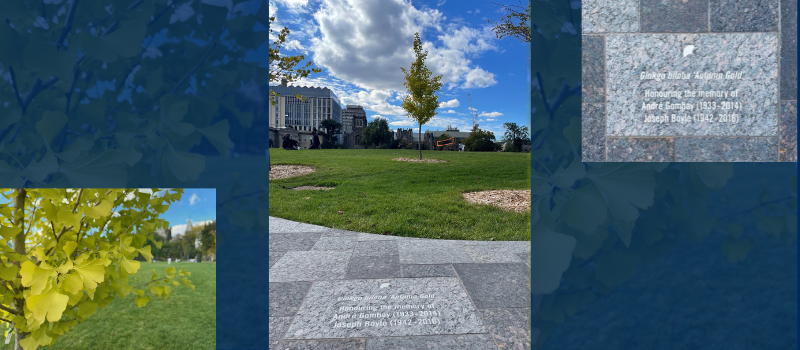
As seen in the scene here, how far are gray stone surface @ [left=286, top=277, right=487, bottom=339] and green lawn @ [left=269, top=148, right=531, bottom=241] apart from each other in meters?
2.29

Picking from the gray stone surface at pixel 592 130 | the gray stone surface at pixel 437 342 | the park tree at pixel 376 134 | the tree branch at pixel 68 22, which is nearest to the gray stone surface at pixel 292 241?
the gray stone surface at pixel 437 342

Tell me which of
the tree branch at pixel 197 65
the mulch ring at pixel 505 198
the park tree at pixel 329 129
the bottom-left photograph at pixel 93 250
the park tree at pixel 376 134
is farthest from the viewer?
the park tree at pixel 329 129

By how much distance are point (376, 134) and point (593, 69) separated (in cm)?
1475

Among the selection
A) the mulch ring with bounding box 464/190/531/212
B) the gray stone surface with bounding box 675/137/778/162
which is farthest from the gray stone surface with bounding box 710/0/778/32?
the mulch ring with bounding box 464/190/531/212

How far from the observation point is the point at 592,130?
153 cm

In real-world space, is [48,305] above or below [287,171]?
below

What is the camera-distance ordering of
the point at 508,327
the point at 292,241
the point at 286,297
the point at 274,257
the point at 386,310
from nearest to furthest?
the point at 508,327, the point at 386,310, the point at 286,297, the point at 274,257, the point at 292,241

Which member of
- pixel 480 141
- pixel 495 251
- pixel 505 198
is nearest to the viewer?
pixel 495 251

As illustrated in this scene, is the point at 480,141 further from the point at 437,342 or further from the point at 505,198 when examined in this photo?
the point at 437,342

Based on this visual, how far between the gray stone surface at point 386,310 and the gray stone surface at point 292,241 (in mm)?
1474

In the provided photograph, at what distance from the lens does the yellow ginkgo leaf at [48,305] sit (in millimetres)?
1173

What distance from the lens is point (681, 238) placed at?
1.55m

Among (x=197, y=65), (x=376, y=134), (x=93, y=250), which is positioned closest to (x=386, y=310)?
(x=93, y=250)

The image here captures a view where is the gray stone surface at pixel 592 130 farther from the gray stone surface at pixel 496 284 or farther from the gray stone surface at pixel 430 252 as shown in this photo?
the gray stone surface at pixel 430 252
